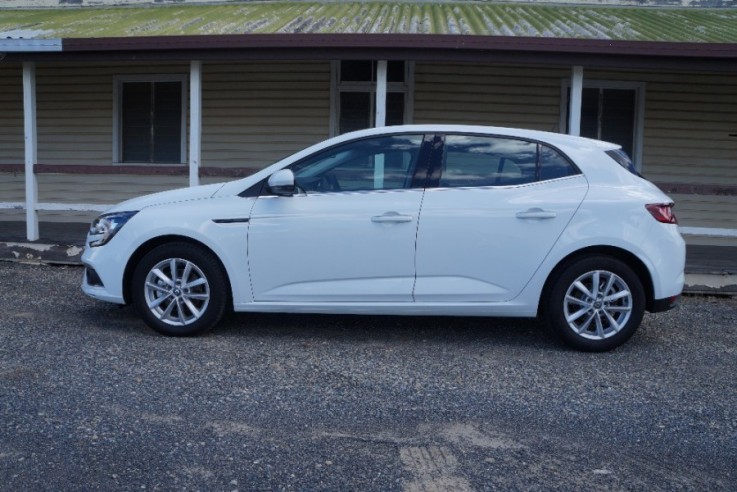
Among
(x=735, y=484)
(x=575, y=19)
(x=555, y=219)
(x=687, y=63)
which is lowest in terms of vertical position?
(x=735, y=484)

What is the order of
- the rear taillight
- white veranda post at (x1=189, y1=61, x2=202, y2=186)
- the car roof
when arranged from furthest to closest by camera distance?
white veranda post at (x1=189, y1=61, x2=202, y2=186) < the car roof < the rear taillight

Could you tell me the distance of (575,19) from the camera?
12.0 meters

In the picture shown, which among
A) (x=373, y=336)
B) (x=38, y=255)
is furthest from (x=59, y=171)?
(x=373, y=336)

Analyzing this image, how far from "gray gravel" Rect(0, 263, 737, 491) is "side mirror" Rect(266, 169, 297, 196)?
3.75 ft

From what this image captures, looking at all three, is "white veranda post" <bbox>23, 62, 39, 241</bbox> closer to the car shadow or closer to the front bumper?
the car shadow

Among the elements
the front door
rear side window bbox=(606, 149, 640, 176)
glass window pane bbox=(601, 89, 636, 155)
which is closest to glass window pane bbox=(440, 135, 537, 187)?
the front door

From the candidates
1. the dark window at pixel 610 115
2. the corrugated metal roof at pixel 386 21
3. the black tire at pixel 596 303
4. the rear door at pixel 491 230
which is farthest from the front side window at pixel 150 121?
the black tire at pixel 596 303

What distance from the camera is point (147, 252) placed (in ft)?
21.4

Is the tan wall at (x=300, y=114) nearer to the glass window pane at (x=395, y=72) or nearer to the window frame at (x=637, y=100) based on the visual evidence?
the window frame at (x=637, y=100)

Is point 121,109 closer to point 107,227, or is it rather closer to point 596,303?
point 107,227

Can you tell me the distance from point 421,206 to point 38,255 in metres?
5.59

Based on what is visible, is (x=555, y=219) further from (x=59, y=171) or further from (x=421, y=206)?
(x=59, y=171)

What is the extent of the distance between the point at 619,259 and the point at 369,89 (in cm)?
696

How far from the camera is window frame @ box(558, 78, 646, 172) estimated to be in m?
12.3
